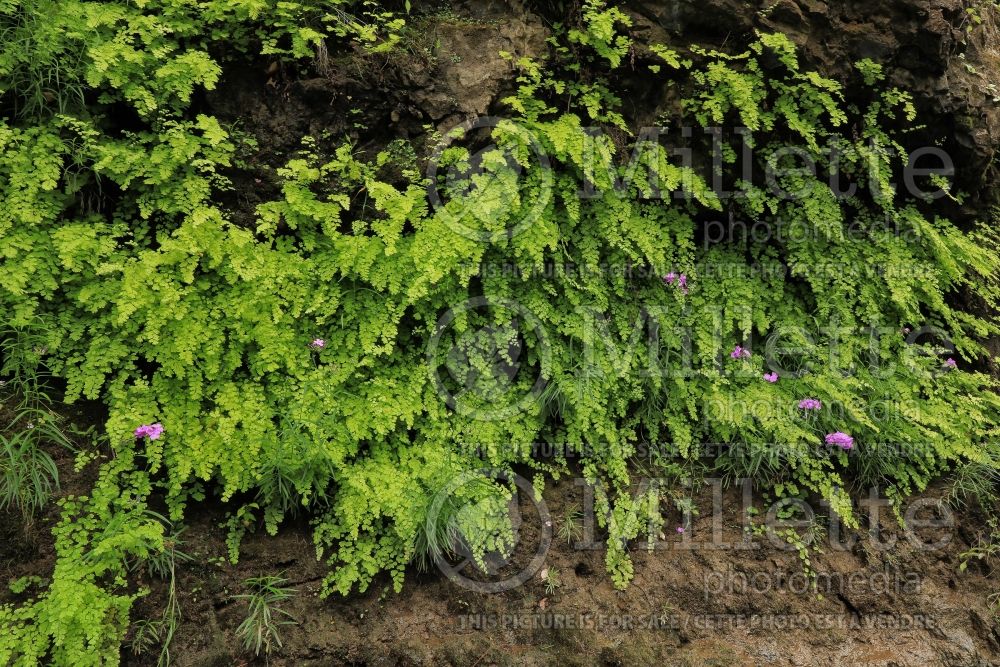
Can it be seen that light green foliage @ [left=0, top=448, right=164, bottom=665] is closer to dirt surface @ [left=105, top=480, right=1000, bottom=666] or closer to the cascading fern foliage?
the cascading fern foliage

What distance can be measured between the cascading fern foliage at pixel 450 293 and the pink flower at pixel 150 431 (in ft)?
0.20

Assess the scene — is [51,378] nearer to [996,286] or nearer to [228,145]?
[228,145]

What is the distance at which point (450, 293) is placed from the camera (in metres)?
4.01

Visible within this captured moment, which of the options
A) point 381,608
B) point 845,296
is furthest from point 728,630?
point 845,296

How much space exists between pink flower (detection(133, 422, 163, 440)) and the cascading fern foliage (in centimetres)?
6

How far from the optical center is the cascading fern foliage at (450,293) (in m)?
3.55

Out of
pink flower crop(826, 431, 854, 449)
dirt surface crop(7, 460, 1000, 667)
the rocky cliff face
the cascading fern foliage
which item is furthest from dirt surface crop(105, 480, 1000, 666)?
the rocky cliff face

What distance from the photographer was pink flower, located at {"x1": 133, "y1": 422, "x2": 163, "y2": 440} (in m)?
3.45

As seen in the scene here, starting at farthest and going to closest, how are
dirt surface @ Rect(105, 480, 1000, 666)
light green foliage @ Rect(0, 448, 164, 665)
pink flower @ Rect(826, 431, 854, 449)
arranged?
pink flower @ Rect(826, 431, 854, 449), dirt surface @ Rect(105, 480, 1000, 666), light green foliage @ Rect(0, 448, 164, 665)

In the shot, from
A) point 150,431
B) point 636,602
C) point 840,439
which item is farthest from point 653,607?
point 150,431

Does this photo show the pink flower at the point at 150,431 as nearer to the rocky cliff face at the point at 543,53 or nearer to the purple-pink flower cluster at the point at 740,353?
the rocky cliff face at the point at 543,53

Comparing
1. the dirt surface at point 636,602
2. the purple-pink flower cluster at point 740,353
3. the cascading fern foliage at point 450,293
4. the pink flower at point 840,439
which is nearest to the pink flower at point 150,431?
the cascading fern foliage at point 450,293

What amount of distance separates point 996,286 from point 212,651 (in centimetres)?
656

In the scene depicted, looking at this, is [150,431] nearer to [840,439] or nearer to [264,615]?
[264,615]
